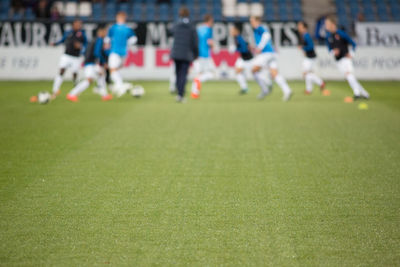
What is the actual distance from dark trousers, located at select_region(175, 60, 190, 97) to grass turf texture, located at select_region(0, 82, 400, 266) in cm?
337

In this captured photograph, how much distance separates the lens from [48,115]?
1145 centimetres

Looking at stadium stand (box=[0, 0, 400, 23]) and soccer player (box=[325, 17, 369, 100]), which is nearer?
soccer player (box=[325, 17, 369, 100])

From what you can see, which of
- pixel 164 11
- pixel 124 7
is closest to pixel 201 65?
pixel 164 11

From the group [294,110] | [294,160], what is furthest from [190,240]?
[294,110]

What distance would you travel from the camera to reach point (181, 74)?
1450 centimetres

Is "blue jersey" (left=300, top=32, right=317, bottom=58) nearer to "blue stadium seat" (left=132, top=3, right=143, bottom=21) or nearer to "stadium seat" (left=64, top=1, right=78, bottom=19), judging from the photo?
"blue stadium seat" (left=132, top=3, right=143, bottom=21)

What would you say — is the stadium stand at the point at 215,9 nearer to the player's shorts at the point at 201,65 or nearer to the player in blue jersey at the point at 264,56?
the player's shorts at the point at 201,65

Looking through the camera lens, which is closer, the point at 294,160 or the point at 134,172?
the point at 134,172

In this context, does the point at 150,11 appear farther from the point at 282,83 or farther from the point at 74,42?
the point at 282,83

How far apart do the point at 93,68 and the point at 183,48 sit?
2248mm

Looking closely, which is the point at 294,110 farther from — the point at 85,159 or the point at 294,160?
the point at 85,159

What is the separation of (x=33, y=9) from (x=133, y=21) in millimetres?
4483

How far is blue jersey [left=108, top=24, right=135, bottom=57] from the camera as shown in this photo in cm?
1470

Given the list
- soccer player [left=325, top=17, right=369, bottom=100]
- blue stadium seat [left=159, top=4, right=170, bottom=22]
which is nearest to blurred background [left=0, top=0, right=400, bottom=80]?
blue stadium seat [left=159, top=4, right=170, bottom=22]
